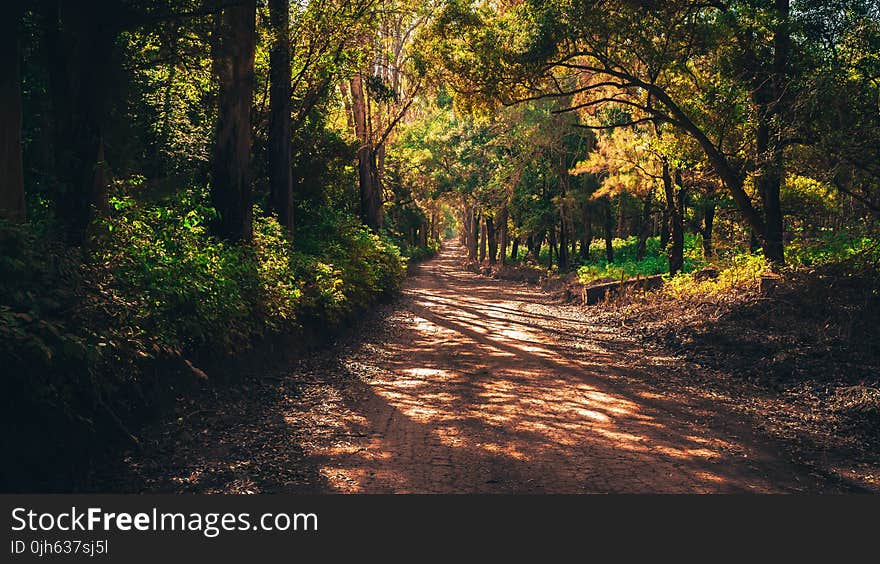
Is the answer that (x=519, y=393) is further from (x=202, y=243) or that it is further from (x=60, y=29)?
(x=60, y=29)

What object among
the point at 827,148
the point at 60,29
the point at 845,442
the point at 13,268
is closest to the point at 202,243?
the point at 60,29

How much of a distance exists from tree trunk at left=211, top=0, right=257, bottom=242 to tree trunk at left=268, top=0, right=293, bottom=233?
3243 millimetres

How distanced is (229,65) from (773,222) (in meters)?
12.6

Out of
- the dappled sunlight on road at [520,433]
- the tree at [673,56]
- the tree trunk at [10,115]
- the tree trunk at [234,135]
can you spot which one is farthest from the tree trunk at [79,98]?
the tree at [673,56]

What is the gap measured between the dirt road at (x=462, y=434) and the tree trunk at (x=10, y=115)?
292cm

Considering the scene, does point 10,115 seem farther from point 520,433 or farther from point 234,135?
point 520,433

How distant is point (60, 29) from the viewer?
302 inches

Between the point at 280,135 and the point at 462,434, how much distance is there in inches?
462

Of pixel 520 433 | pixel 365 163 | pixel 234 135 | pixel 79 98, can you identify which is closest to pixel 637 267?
pixel 365 163

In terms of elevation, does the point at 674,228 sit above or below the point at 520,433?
above

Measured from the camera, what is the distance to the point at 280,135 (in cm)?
1669

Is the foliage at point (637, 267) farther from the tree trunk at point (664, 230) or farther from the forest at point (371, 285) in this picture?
the forest at point (371, 285)

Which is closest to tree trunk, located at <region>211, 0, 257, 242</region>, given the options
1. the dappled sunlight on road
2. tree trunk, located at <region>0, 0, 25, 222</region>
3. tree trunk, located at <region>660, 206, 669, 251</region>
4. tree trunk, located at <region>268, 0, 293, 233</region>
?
tree trunk, located at <region>268, 0, 293, 233</region>

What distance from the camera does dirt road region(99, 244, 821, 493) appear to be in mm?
5664
